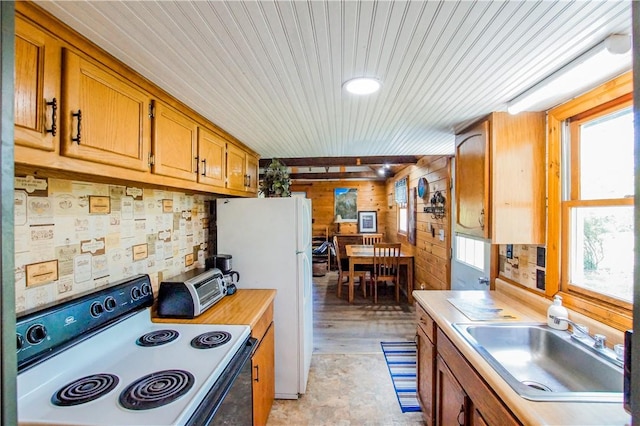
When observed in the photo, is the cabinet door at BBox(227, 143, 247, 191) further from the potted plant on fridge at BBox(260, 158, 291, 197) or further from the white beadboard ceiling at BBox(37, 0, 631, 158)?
the white beadboard ceiling at BBox(37, 0, 631, 158)

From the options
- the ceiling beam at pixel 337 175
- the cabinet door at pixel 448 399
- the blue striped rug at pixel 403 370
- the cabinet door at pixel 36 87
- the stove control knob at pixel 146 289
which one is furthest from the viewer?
the ceiling beam at pixel 337 175

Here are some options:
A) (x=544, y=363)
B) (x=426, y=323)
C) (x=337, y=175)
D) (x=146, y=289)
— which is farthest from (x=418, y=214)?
(x=146, y=289)

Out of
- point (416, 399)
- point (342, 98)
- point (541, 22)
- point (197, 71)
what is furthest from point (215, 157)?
point (416, 399)

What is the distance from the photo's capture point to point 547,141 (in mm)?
1689

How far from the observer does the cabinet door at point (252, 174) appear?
2.83m

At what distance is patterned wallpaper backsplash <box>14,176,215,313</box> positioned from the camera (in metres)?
1.07

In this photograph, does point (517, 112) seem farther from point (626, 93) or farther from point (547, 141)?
point (626, 93)

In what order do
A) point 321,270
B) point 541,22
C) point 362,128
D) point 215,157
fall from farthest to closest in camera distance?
point 321,270 < point 362,128 < point 215,157 < point 541,22

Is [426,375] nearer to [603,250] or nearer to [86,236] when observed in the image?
[603,250]

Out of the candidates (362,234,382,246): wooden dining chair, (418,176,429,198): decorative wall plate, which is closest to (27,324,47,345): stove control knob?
(418,176,429,198): decorative wall plate

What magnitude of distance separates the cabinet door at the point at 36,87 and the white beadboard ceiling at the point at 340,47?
110 mm

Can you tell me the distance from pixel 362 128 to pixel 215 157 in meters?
1.14

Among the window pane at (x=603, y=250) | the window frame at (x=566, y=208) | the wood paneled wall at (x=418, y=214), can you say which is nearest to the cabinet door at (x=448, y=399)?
the window frame at (x=566, y=208)

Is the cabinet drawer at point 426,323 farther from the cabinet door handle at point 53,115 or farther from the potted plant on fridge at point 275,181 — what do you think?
the cabinet door handle at point 53,115
